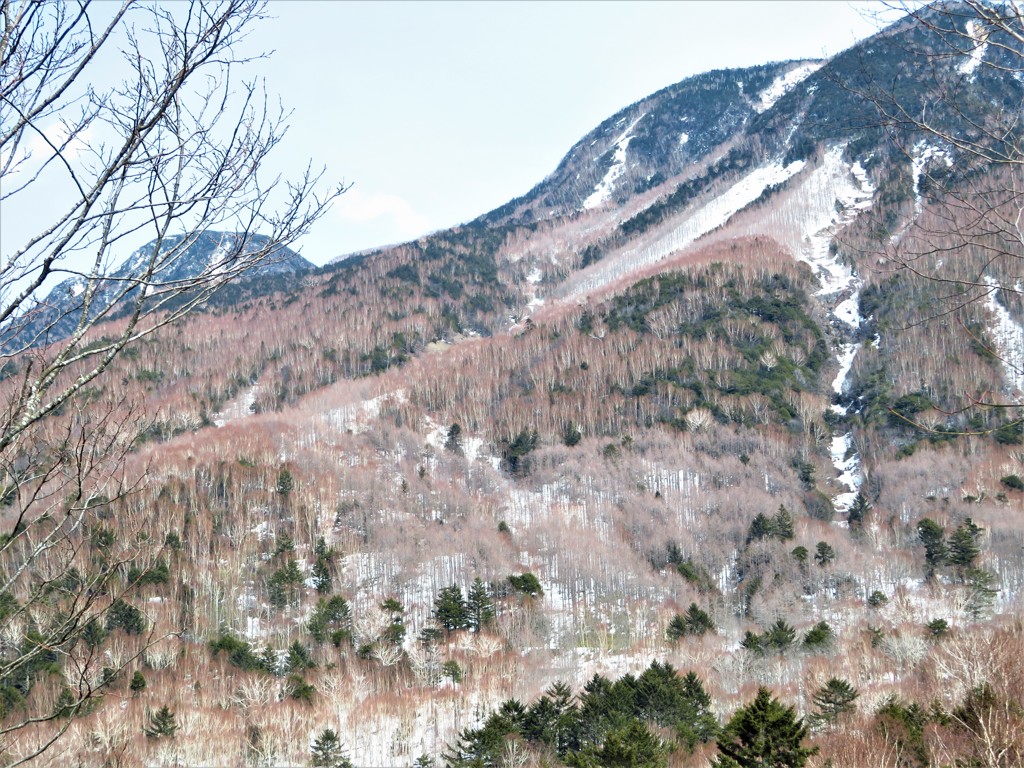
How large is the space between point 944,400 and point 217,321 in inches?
4557

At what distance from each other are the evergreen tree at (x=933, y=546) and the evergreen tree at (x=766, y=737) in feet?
131

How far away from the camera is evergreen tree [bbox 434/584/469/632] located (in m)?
47.8

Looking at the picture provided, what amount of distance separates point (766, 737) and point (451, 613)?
109 feet

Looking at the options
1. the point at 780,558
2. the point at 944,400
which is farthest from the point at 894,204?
the point at 780,558

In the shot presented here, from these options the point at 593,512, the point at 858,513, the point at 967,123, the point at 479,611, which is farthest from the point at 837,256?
the point at 967,123

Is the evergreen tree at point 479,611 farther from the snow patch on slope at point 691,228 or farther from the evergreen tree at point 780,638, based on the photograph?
the snow patch on slope at point 691,228

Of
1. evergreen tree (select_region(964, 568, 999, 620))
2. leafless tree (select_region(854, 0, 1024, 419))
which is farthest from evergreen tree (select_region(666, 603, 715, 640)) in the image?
leafless tree (select_region(854, 0, 1024, 419))

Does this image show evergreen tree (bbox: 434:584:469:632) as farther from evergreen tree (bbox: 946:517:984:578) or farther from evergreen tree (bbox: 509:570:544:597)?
evergreen tree (bbox: 946:517:984:578)

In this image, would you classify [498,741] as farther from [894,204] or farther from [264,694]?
[894,204]

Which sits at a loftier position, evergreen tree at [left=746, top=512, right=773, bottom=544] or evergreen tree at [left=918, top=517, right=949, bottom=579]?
evergreen tree at [left=746, top=512, right=773, bottom=544]

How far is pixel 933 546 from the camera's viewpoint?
50938mm

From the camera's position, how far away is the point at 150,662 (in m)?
44.1

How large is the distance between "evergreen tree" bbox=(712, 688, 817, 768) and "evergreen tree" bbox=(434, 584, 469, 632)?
31.9 meters

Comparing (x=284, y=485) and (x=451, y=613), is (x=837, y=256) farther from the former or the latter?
(x=451, y=613)
